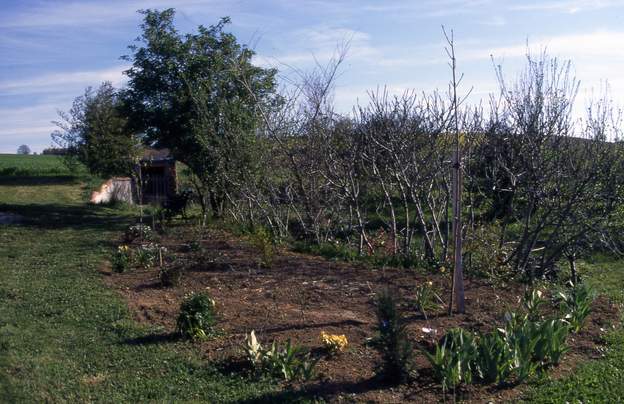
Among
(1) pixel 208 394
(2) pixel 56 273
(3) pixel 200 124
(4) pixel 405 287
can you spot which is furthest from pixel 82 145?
(1) pixel 208 394

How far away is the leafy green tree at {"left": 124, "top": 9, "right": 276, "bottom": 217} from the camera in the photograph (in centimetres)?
1519

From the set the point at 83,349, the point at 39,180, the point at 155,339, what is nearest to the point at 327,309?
the point at 155,339

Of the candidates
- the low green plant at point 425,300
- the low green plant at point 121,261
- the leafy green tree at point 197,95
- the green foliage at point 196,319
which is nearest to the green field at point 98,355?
the green foliage at point 196,319

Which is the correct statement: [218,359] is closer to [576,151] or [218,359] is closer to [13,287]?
[13,287]

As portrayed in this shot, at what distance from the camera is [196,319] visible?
6594 mm

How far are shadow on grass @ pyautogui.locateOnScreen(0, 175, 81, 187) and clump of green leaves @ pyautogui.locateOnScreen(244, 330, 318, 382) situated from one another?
25321 mm

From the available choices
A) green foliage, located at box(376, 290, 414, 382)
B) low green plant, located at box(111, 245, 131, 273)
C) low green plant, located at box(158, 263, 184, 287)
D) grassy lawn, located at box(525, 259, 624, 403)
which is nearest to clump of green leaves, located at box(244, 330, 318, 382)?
green foliage, located at box(376, 290, 414, 382)

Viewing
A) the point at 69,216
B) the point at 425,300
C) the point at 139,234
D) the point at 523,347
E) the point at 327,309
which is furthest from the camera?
the point at 69,216

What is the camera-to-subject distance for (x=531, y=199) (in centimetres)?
916

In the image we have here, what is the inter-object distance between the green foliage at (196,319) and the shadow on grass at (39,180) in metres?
24.2

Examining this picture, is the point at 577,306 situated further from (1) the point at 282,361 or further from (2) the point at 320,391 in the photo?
(1) the point at 282,361

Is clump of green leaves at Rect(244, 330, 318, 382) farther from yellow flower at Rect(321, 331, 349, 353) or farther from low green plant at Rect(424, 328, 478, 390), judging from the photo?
low green plant at Rect(424, 328, 478, 390)

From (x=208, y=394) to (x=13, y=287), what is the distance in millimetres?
4918

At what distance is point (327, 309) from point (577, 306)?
2518 millimetres
